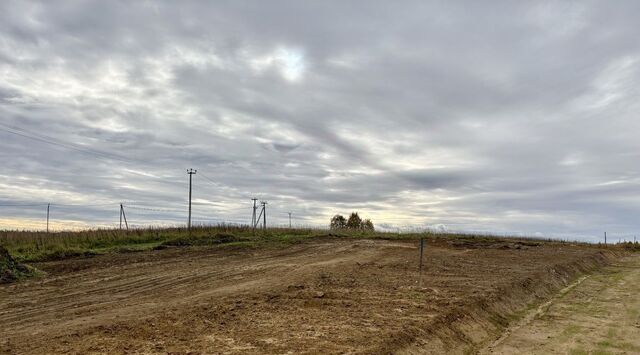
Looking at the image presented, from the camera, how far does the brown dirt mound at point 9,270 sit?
13.8 meters

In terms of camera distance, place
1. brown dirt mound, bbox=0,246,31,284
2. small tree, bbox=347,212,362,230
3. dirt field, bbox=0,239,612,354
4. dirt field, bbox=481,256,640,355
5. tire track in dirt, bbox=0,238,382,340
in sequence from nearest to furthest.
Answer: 1. dirt field, bbox=0,239,612,354
2. dirt field, bbox=481,256,640,355
3. tire track in dirt, bbox=0,238,382,340
4. brown dirt mound, bbox=0,246,31,284
5. small tree, bbox=347,212,362,230

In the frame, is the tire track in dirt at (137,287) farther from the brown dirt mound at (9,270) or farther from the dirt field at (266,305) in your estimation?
the brown dirt mound at (9,270)

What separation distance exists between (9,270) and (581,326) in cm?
1475

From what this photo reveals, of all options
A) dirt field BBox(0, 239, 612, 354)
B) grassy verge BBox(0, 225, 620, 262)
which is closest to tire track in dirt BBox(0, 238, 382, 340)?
dirt field BBox(0, 239, 612, 354)

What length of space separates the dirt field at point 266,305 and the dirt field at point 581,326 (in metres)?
0.49

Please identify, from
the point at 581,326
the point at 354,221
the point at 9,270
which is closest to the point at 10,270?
the point at 9,270

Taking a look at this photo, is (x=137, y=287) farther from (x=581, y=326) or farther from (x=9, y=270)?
(x=581, y=326)

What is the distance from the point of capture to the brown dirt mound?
13.8 meters

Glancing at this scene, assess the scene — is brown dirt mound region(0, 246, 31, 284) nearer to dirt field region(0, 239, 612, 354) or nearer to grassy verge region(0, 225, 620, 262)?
dirt field region(0, 239, 612, 354)

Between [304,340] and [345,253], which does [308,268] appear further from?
[304,340]

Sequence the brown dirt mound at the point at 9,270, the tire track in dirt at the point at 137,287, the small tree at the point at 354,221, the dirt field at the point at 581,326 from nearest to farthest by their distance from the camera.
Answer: the dirt field at the point at 581,326 < the tire track in dirt at the point at 137,287 < the brown dirt mound at the point at 9,270 < the small tree at the point at 354,221

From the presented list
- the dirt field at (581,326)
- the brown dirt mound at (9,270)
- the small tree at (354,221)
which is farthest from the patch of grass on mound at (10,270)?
the small tree at (354,221)

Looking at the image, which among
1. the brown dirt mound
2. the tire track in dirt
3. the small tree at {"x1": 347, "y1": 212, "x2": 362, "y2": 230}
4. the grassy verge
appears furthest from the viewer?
the small tree at {"x1": 347, "y1": 212, "x2": 362, "y2": 230}

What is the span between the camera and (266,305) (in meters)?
9.10
